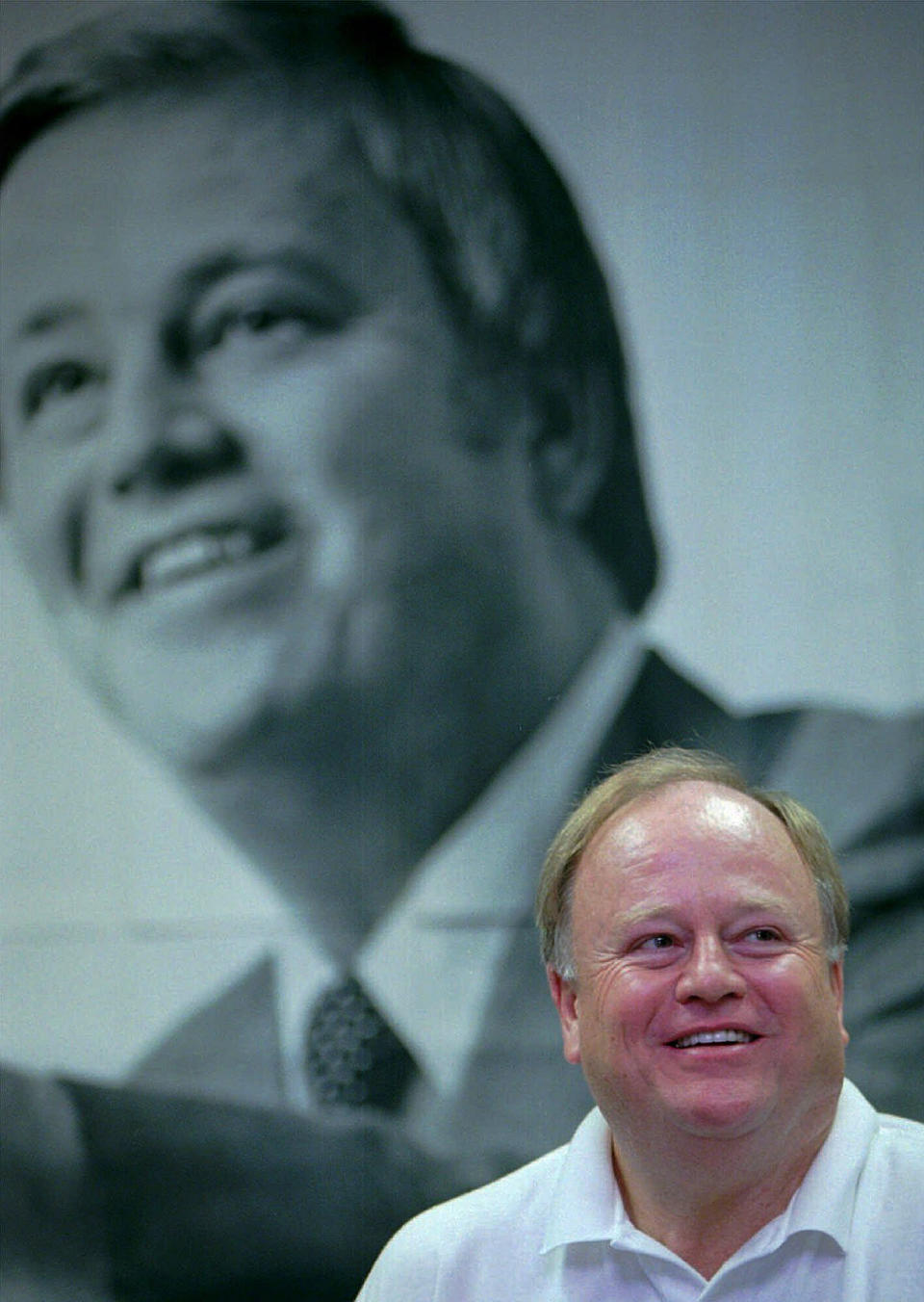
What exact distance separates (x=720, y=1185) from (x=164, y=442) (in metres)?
2.28

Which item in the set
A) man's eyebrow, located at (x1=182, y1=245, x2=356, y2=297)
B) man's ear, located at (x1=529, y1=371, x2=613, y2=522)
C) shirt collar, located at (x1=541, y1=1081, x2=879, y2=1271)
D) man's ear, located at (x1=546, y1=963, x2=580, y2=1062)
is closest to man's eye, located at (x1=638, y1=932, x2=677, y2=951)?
man's ear, located at (x1=546, y1=963, x2=580, y2=1062)

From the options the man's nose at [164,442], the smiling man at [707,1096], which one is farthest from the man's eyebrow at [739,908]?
the man's nose at [164,442]

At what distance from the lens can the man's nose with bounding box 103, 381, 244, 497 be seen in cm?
313

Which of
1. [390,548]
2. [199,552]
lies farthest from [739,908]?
[199,552]

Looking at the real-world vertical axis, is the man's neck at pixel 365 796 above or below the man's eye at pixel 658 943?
below

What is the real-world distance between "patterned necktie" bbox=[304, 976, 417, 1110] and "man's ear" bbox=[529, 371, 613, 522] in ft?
3.52

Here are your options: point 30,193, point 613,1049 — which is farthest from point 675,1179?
point 30,193

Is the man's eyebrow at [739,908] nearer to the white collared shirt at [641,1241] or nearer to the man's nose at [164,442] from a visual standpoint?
the white collared shirt at [641,1241]

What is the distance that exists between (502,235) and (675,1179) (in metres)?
2.30

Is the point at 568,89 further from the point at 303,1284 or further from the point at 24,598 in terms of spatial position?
the point at 303,1284

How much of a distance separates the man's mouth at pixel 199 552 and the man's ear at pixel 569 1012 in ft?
6.22

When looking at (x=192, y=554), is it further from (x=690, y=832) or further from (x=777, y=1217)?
(x=777, y=1217)

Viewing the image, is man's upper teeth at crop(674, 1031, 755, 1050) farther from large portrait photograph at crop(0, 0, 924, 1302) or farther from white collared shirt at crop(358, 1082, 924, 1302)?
large portrait photograph at crop(0, 0, 924, 1302)

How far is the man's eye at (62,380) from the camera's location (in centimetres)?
314
